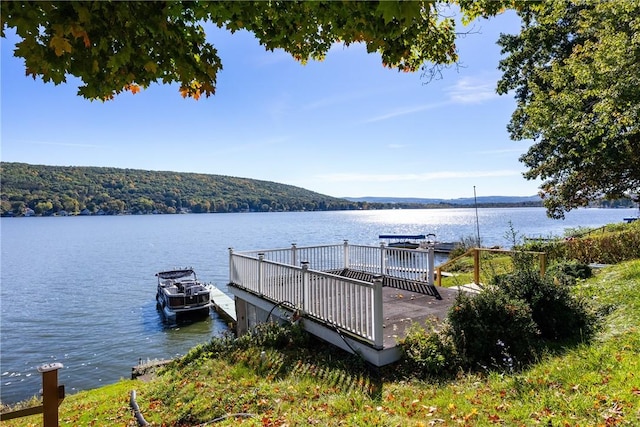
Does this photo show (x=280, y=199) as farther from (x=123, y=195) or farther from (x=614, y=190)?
(x=614, y=190)

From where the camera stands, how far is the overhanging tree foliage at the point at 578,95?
7.70m

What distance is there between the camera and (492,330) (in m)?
5.94

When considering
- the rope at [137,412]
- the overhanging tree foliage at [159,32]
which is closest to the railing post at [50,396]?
the rope at [137,412]

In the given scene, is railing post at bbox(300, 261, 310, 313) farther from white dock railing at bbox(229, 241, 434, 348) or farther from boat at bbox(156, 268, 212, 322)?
boat at bbox(156, 268, 212, 322)

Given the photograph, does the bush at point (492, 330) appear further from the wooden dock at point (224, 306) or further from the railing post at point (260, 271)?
the wooden dock at point (224, 306)

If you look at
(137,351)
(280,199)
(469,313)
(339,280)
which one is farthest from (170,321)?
(280,199)

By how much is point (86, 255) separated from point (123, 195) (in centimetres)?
7818

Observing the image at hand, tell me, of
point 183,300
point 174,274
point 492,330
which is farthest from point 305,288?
point 174,274

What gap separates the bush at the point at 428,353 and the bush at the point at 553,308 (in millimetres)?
1684

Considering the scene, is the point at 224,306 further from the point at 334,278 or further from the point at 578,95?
the point at 578,95

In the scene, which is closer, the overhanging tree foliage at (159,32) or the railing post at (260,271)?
the overhanging tree foliage at (159,32)

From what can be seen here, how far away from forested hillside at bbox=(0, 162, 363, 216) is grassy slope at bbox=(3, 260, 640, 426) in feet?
402

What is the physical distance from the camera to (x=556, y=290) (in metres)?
6.56

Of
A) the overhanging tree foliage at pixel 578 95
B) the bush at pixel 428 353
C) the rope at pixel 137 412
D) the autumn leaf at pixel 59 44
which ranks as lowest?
the rope at pixel 137 412
